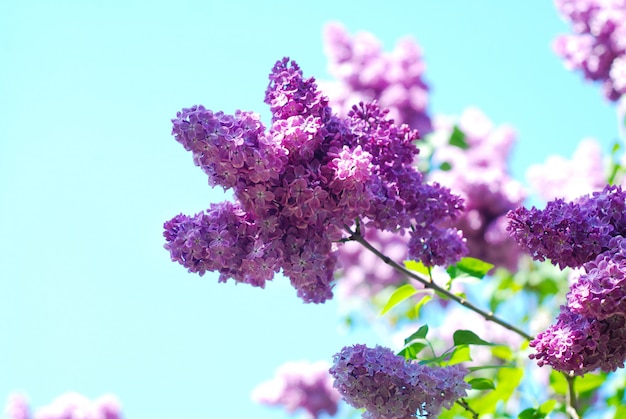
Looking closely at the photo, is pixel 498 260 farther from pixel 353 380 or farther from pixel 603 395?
pixel 353 380

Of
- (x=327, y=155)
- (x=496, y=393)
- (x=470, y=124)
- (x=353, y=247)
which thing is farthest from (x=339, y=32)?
(x=327, y=155)

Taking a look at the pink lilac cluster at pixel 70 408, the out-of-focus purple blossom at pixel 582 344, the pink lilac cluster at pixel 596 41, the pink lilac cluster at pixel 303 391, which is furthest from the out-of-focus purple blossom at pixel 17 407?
the out-of-focus purple blossom at pixel 582 344

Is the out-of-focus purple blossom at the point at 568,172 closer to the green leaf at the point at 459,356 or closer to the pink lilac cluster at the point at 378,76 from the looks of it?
the pink lilac cluster at the point at 378,76

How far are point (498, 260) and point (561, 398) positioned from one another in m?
1.78

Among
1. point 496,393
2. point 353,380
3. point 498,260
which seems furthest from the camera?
point 498,260

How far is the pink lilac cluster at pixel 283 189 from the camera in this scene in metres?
2.30

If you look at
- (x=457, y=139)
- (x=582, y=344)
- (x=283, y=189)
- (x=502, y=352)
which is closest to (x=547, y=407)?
(x=582, y=344)

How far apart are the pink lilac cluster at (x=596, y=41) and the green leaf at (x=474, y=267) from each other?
243 centimetres

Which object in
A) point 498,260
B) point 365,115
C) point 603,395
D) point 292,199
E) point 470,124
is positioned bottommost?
point 292,199

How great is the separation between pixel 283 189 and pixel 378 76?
4671mm

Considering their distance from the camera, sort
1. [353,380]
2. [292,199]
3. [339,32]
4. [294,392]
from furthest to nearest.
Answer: [294,392]
[339,32]
[292,199]
[353,380]

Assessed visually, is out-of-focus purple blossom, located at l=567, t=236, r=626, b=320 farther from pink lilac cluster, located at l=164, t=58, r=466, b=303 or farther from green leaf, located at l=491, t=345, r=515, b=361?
green leaf, located at l=491, t=345, r=515, b=361

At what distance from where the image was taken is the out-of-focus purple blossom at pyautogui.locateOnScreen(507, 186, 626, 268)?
2201 millimetres

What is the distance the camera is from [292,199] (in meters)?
2.36
